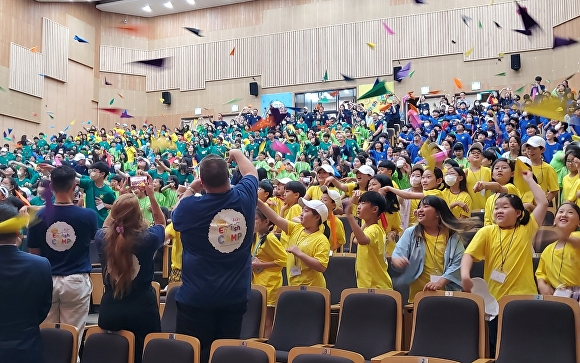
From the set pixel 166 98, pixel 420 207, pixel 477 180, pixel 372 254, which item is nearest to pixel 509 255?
pixel 420 207

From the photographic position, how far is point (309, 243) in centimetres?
460

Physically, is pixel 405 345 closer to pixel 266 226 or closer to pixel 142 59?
pixel 266 226

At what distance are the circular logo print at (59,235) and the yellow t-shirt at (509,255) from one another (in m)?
2.66

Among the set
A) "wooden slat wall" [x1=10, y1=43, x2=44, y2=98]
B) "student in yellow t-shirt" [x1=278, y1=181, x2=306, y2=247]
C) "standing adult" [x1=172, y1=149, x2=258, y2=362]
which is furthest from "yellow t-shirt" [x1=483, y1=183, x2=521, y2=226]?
"wooden slat wall" [x1=10, y1=43, x2=44, y2=98]

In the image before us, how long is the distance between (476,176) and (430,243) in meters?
2.85

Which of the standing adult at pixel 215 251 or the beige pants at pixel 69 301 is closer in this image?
the standing adult at pixel 215 251

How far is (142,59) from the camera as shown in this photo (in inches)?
1107

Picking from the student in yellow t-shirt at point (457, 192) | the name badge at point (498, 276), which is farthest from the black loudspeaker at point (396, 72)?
the name badge at point (498, 276)

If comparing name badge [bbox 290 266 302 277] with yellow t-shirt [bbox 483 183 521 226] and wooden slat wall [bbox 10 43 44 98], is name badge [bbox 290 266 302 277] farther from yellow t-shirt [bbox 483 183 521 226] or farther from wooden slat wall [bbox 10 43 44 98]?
wooden slat wall [bbox 10 43 44 98]

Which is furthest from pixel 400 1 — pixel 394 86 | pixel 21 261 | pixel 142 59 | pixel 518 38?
pixel 21 261

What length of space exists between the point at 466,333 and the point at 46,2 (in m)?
25.4

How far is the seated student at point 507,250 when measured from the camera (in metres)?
3.88

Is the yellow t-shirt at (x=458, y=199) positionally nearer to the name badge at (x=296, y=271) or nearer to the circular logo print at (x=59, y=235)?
the name badge at (x=296, y=271)

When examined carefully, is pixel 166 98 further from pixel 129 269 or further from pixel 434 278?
pixel 129 269
